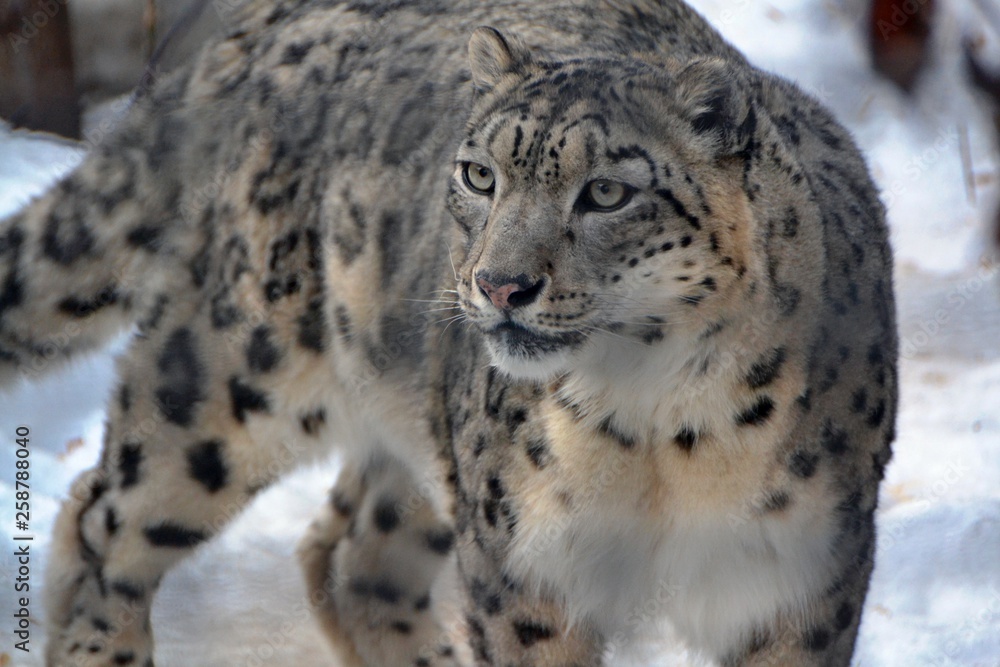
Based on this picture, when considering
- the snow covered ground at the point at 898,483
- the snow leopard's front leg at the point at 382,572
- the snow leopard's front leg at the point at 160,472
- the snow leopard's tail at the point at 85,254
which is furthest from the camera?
the snow leopard's front leg at the point at 382,572

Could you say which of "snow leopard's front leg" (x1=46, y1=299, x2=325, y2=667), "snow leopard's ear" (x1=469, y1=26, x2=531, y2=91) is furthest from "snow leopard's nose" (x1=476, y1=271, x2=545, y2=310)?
"snow leopard's front leg" (x1=46, y1=299, x2=325, y2=667)

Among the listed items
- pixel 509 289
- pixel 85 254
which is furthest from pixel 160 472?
pixel 509 289

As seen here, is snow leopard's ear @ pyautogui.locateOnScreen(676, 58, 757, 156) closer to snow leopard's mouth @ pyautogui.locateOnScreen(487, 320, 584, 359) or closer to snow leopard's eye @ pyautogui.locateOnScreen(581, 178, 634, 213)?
snow leopard's eye @ pyautogui.locateOnScreen(581, 178, 634, 213)

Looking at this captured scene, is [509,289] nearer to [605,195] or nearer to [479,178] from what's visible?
[605,195]

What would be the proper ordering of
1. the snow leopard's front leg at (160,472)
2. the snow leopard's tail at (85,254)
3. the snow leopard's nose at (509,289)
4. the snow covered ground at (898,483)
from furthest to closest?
the snow covered ground at (898,483) → the snow leopard's tail at (85,254) → the snow leopard's front leg at (160,472) → the snow leopard's nose at (509,289)

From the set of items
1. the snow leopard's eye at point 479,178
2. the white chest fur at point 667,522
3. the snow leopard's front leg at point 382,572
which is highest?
the snow leopard's eye at point 479,178

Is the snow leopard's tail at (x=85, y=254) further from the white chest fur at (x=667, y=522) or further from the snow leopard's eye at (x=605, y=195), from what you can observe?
the snow leopard's eye at (x=605, y=195)

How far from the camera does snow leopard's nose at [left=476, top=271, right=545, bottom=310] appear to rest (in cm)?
258

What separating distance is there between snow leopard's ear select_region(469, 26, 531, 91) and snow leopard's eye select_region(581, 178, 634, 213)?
1.91 feet

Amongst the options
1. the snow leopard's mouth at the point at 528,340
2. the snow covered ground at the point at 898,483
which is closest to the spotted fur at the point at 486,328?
the snow leopard's mouth at the point at 528,340

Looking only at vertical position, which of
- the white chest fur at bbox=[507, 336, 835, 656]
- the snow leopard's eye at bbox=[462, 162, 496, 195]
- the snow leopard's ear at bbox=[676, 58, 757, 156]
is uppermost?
the snow leopard's ear at bbox=[676, 58, 757, 156]

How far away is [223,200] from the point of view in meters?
4.03

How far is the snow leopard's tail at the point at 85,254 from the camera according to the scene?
4125 mm

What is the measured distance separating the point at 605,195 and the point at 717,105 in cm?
32
